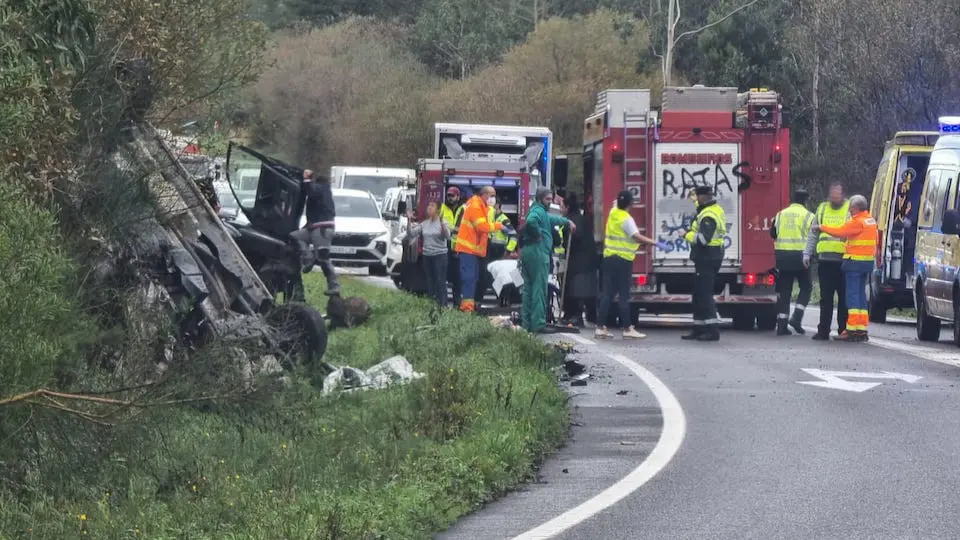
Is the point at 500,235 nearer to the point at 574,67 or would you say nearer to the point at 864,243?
the point at 864,243

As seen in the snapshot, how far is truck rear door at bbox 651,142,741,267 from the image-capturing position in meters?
20.7

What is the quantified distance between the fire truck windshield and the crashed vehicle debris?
25.6 meters

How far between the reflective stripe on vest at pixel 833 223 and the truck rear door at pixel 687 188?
57.9 inches

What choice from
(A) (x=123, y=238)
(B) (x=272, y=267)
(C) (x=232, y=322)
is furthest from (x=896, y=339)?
Result: (A) (x=123, y=238)

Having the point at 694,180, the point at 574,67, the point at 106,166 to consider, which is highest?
the point at 574,67

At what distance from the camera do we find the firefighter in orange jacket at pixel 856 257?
61.9 feet

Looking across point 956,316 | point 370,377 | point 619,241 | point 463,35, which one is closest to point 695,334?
point 619,241

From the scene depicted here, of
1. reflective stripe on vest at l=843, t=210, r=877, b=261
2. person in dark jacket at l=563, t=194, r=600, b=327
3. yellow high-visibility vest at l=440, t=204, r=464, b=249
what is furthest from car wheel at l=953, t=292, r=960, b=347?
yellow high-visibility vest at l=440, t=204, r=464, b=249

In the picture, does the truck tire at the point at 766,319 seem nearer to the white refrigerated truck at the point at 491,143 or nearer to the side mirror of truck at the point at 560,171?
the side mirror of truck at the point at 560,171

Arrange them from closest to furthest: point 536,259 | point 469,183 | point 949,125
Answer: point 536,259, point 949,125, point 469,183

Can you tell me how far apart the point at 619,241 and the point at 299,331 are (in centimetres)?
648

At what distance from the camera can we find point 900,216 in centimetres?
2316

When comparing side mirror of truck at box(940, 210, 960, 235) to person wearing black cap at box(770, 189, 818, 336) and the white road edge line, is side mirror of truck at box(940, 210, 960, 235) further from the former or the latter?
the white road edge line

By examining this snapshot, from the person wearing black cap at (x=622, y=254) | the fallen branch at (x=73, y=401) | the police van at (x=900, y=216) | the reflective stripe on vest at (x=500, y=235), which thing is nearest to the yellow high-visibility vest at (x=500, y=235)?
the reflective stripe on vest at (x=500, y=235)
